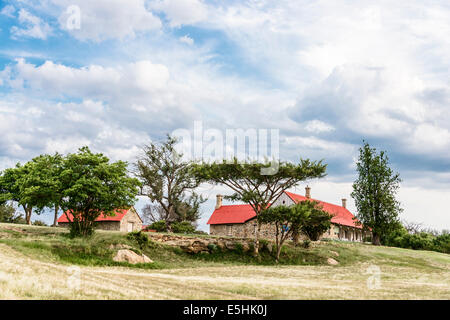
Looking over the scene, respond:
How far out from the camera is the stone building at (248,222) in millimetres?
56625

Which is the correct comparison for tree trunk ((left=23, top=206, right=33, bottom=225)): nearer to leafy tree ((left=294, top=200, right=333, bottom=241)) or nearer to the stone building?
the stone building

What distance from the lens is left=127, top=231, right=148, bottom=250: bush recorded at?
29.2m

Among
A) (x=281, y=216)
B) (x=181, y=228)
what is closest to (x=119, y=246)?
(x=281, y=216)

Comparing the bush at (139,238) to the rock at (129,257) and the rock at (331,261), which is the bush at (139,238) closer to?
the rock at (129,257)

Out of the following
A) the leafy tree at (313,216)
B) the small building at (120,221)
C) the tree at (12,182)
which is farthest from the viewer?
the small building at (120,221)

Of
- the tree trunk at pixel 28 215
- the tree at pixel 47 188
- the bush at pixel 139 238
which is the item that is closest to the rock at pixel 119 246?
the bush at pixel 139 238

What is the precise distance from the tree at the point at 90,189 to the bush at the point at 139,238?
2.48 m

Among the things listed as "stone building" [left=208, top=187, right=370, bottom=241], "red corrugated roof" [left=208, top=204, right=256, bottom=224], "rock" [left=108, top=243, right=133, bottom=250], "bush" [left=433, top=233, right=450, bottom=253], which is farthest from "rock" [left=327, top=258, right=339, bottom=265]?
"bush" [left=433, top=233, right=450, bottom=253]

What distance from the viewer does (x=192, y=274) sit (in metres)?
21.0

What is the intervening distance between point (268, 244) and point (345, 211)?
40.1 metres

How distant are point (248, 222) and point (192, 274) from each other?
121 ft

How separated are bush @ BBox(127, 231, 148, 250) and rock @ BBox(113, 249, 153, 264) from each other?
3075 millimetres
